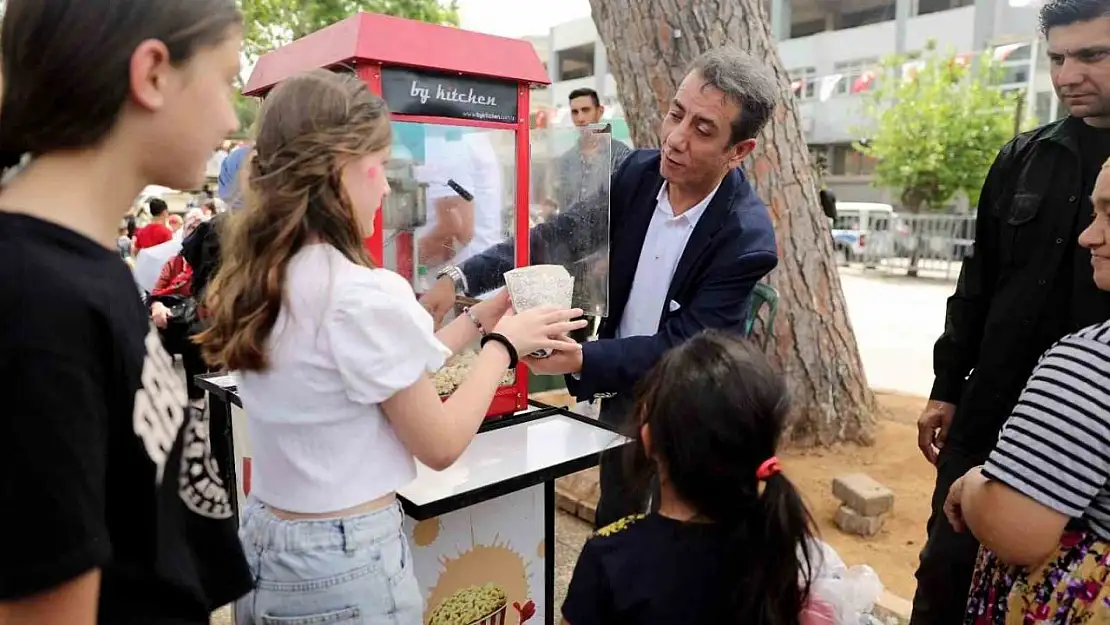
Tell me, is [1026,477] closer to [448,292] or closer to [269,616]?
[269,616]

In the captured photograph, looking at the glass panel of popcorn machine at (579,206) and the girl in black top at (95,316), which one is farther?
the glass panel of popcorn machine at (579,206)

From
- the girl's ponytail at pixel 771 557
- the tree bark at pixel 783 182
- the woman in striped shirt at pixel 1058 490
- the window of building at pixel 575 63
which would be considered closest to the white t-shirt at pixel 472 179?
the girl's ponytail at pixel 771 557

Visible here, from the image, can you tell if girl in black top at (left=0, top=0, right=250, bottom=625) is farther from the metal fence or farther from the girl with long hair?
the metal fence

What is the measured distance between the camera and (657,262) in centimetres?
216

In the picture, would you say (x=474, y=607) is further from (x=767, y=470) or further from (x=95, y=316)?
(x=95, y=316)

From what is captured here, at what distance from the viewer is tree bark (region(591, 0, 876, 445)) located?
3.98 m

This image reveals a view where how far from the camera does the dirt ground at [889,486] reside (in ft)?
10.5

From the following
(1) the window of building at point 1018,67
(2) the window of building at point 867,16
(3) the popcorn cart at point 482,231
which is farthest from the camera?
(2) the window of building at point 867,16

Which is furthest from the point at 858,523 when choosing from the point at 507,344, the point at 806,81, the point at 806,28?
the point at 806,28

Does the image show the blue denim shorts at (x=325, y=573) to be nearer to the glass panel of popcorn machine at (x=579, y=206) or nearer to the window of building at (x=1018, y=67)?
the glass panel of popcorn machine at (x=579, y=206)

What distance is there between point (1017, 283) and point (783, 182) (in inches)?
87.5

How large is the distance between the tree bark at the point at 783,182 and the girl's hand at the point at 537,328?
8.68 feet

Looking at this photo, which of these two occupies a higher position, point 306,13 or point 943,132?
point 306,13

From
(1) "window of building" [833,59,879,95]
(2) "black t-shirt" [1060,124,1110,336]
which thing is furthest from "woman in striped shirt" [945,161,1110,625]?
(1) "window of building" [833,59,879,95]
